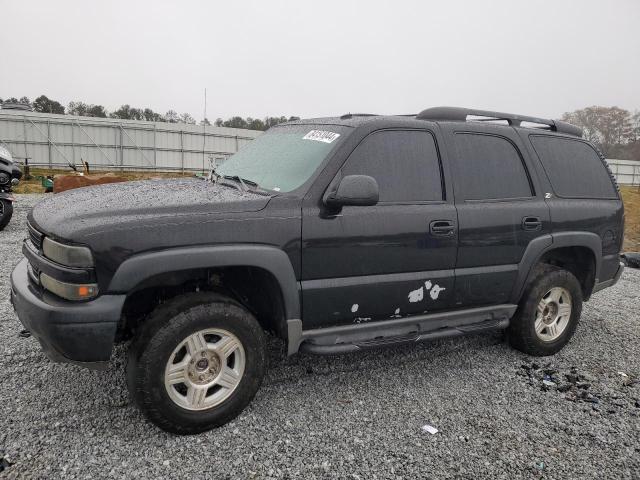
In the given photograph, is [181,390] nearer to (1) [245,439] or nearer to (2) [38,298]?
(1) [245,439]

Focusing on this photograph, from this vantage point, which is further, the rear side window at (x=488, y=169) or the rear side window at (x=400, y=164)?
the rear side window at (x=488, y=169)

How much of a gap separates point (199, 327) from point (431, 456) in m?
1.52

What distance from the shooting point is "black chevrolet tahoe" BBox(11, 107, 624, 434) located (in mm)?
2641

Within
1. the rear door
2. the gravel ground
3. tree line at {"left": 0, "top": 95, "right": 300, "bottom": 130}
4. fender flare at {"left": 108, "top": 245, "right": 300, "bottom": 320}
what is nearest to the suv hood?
fender flare at {"left": 108, "top": 245, "right": 300, "bottom": 320}

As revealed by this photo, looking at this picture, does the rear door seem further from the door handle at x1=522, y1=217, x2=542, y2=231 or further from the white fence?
the white fence

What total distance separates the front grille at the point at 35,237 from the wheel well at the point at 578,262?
389 cm

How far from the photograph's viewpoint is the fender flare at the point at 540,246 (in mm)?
3945

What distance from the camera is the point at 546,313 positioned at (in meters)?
4.33

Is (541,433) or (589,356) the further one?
(589,356)

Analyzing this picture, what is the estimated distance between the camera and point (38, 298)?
8.95 feet

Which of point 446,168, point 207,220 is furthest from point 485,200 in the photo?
point 207,220

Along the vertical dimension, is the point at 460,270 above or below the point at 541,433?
above

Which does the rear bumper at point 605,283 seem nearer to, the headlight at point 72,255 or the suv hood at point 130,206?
the suv hood at point 130,206

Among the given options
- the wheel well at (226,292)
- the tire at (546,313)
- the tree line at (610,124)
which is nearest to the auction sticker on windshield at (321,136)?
the wheel well at (226,292)
